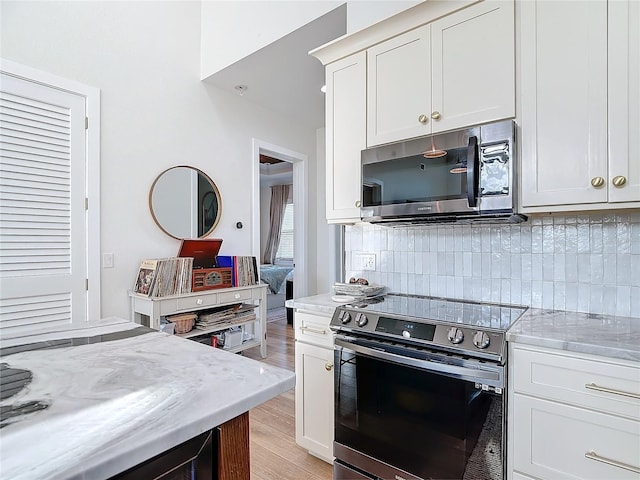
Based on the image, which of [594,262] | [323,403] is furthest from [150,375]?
[594,262]

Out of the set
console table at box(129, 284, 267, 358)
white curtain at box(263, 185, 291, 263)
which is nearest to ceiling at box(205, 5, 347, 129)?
console table at box(129, 284, 267, 358)

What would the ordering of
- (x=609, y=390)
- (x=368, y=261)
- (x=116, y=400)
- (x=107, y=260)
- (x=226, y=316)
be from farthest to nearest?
(x=226, y=316) < (x=107, y=260) < (x=368, y=261) < (x=609, y=390) < (x=116, y=400)

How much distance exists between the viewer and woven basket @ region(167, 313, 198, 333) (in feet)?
→ 9.56

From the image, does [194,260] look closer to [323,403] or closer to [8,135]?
A: [8,135]

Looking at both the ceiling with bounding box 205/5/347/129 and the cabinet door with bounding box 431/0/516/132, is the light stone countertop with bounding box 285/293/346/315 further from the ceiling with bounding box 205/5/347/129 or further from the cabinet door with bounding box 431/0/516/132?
the ceiling with bounding box 205/5/347/129

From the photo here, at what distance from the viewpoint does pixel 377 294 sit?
88.1 inches

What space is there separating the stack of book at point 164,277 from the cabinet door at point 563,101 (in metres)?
2.50

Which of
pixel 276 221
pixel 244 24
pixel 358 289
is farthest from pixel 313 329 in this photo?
pixel 276 221

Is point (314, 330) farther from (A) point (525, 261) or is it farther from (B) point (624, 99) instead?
(B) point (624, 99)

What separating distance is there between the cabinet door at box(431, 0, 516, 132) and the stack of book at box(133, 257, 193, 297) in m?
2.21

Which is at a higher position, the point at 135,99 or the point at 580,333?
the point at 135,99

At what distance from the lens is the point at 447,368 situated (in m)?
1.41

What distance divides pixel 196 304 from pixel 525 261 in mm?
2451

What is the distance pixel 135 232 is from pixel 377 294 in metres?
2.12
